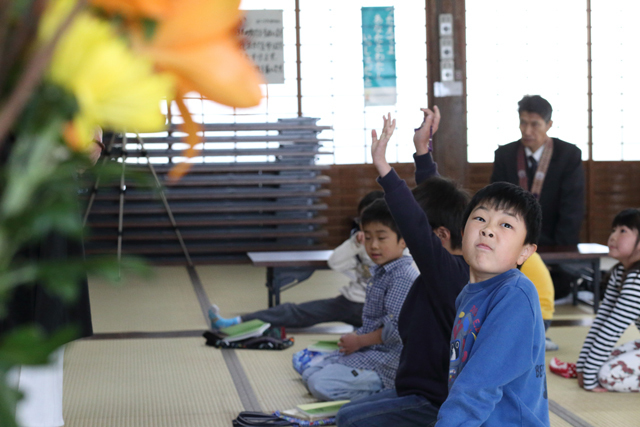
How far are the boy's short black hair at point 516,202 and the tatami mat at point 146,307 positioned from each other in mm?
2431

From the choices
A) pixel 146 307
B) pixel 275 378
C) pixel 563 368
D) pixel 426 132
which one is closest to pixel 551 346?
pixel 563 368

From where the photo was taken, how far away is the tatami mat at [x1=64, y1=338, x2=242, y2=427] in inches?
94.3

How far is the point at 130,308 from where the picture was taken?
14.2ft

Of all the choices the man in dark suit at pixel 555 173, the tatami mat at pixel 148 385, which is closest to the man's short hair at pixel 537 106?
the man in dark suit at pixel 555 173

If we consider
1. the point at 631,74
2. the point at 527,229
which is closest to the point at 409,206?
the point at 527,229

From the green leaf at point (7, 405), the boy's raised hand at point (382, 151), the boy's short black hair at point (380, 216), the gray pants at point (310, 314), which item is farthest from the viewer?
the gray pants at point (310, 314)

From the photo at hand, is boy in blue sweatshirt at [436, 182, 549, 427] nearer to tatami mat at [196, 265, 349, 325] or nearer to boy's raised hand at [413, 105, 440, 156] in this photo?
boy's raised hand at [413, 105, 440, 156]

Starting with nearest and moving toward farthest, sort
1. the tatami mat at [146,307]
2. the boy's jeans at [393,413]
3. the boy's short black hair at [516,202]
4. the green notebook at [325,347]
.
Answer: the boy's short black hair at [516,202]
the boy's jeans at [393,413]
the green notebook at [325,347]
the tatami mat at [146,307]

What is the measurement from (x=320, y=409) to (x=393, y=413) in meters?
Answer: 0.46

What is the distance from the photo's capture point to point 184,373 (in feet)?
9.69

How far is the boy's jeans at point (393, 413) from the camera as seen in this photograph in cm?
197

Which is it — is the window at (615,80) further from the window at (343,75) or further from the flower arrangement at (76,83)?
the flower arrangement at (76,83)

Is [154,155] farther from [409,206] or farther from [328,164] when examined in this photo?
[409,206]

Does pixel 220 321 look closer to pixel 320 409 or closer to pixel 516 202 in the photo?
pixel 320 409
